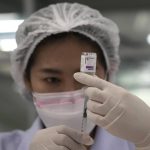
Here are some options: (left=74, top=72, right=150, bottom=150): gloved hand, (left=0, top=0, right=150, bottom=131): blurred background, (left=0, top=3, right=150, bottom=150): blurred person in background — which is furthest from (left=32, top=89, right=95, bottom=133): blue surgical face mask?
(left=0, top=0, right=150, bottom=131): blurred background

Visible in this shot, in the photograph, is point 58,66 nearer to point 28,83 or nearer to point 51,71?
point 51,71

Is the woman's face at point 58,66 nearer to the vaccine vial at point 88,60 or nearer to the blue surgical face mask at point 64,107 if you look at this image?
the blue surgical face mask at point 64,107

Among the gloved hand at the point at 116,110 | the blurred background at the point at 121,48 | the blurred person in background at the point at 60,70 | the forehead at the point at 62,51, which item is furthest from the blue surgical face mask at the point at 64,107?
the blurred background at the point at 121,48

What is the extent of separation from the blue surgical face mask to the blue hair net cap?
0.55 feet

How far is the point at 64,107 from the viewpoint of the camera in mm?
1270

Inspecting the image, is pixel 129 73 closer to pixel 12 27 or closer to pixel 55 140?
pixel 12 27

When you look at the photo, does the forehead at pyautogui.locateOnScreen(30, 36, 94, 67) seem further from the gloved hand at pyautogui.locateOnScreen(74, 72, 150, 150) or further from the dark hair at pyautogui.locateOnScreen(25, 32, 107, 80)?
the gloved hand at pyautogui.locateOnScreen(74, 72, 150, 150)

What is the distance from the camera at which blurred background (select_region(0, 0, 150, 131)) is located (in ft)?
10.9

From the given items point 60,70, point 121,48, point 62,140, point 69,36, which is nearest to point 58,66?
point 60,70

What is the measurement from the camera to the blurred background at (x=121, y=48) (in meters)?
3.31

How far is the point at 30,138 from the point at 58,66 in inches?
11.9

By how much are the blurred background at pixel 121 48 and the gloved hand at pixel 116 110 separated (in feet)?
7.18

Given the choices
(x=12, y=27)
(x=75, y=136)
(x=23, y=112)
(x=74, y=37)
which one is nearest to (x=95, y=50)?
(x=74, y=37)

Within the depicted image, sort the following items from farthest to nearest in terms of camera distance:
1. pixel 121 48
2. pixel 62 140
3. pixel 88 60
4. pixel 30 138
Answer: pixel 121 48, pixel 30 138, pixel 62 140, pixel 88 60
